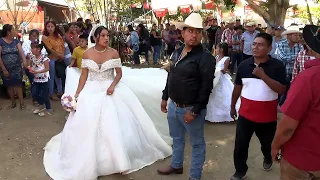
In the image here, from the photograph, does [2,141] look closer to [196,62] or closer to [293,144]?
[196,62]

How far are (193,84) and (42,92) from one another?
432 centimetres

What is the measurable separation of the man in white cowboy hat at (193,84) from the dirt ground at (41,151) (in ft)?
2.40

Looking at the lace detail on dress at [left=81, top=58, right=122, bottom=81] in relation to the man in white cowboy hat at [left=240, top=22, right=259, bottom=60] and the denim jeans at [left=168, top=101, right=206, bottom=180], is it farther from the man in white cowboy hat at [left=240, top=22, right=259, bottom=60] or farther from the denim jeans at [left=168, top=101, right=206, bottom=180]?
the man in white cowboy hat at [left=240, top=22, right=259, bottom=60]

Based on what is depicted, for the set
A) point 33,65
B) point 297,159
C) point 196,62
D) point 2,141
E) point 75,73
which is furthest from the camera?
point 33,65

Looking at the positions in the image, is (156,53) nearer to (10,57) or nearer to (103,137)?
(10,57)

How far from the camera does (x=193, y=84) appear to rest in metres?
3.58

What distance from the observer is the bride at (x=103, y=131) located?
4.15 meters

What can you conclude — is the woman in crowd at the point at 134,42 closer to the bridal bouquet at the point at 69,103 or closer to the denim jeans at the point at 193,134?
the bridal bouquet at the point at 69,103

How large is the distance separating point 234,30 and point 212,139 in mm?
7361

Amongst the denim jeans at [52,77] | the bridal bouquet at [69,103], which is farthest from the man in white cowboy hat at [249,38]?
the bridal bouquet at [69,103]

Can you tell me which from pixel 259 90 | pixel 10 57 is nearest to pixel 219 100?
pixel 259 90

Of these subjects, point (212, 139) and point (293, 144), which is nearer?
Answer: point (293, 144)

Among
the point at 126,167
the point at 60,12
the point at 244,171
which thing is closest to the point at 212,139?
the point at 244,171

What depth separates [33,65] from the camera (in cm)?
671
